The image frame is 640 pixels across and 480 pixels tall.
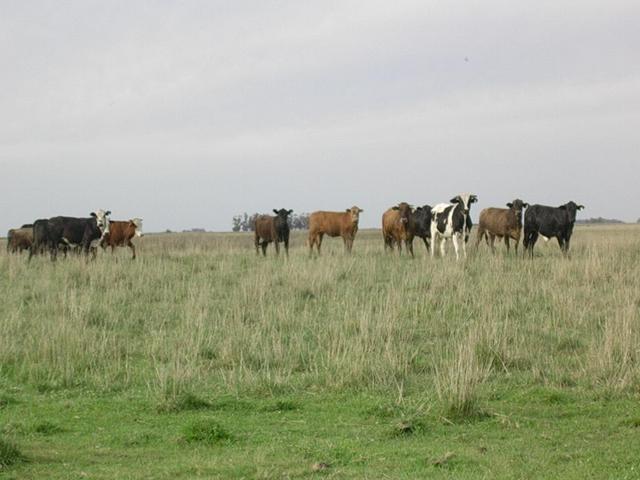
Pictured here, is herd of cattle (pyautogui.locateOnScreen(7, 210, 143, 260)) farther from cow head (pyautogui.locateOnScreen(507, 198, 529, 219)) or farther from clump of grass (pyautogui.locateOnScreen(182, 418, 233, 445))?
clump of grass (pyautogui.locateOnScreen(182, 418, 233, 445))

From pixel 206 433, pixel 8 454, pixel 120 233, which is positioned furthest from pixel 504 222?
pixel 8 454

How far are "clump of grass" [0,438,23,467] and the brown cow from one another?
948 inches

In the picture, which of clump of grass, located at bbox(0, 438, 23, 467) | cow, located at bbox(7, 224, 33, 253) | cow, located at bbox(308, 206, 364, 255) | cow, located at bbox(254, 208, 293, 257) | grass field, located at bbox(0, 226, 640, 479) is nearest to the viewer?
clump of grass, located at bbox(0, 438, 23, 467)

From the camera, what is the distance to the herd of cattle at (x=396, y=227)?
2859 centimetres

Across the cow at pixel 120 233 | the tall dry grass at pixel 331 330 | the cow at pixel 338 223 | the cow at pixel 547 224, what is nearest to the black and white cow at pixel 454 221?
the cow at pixel 547 224

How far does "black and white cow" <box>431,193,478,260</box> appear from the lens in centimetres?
2797

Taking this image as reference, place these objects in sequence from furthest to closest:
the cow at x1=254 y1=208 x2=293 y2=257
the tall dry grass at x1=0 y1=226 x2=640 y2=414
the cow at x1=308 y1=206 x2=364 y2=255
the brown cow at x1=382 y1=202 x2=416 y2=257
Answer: the cow at x1=308 y1=206 x2=364 y2=255 → the cow at x1=254 y1=208 x2=293 y2=257 → the brown cow at x1=382 y1=202 x2=416 y2=257 → the tall dry grass at x1=0 y1=226 x2=640 y2=414

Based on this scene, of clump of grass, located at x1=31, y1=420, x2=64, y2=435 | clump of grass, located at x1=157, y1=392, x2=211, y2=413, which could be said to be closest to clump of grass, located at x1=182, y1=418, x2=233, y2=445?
clump of grass, located at x1=157, y1=392, x2=211, y2=413

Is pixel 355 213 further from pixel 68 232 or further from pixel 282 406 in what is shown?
pixel 282 406

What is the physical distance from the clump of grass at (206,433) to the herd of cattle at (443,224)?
18509mm

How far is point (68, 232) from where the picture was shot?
31.0 m

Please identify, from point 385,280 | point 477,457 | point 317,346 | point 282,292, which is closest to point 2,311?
point 282,292

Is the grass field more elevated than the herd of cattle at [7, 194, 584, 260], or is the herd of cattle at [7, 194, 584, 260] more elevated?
the herd of cattle at [7, 194, 584, 260]

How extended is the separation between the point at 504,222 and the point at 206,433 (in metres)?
24.0
